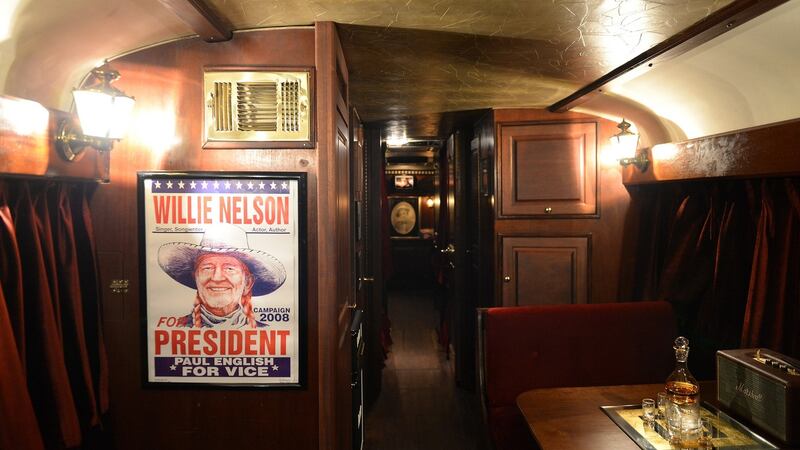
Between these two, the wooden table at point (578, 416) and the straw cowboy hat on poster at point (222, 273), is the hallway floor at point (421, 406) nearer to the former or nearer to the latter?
the wooden table at point (578, 416)

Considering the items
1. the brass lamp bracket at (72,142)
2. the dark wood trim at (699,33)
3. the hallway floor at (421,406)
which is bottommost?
the hallway floor at (421,406)

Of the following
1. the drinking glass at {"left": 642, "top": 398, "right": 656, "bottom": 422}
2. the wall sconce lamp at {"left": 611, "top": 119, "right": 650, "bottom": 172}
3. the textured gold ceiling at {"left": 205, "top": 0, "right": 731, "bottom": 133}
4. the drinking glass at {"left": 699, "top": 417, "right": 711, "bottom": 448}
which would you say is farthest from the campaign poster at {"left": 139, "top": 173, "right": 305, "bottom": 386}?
the wall sconce lamp at {"left": 611, "top": 119, "right": 650, "bottom": 172}

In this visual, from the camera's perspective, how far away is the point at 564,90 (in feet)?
9.93

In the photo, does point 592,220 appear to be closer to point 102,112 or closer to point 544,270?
point 544,270

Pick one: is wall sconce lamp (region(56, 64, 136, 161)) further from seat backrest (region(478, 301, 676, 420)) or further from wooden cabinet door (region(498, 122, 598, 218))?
wooden cabinet door (region(498, 122, 598, 218))

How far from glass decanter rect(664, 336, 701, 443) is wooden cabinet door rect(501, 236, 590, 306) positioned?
1735mm

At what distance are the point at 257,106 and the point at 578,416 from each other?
5.84 feet

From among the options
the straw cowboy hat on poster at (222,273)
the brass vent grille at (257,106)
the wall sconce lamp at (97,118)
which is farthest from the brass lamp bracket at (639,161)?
the wall sconce lamp at (97,118)

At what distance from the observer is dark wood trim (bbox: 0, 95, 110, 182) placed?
1.51 meters

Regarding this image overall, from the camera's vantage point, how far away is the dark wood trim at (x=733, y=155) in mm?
2037

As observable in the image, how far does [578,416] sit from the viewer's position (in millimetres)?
1931

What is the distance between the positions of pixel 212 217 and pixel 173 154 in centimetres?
30

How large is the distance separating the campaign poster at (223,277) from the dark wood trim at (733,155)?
6.60 feet

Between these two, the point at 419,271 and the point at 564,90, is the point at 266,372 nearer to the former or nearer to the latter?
the point at 564,90
